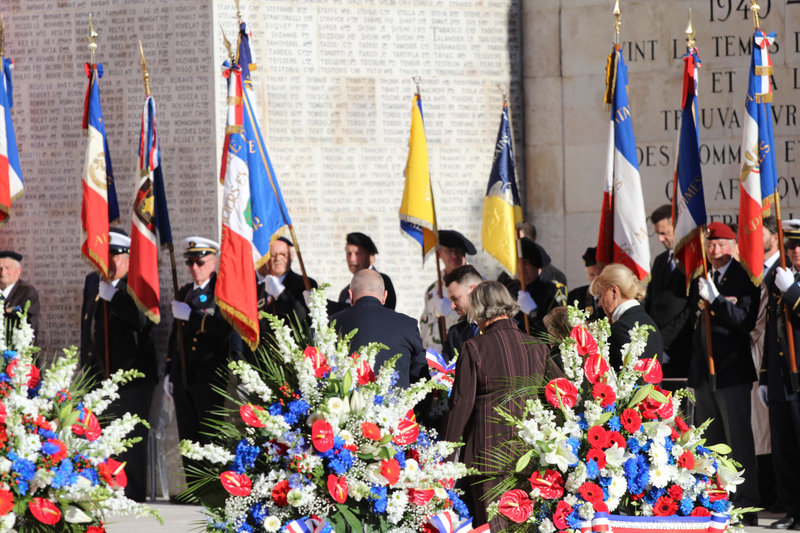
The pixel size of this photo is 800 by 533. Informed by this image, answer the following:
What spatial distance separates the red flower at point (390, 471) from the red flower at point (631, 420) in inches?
35.0

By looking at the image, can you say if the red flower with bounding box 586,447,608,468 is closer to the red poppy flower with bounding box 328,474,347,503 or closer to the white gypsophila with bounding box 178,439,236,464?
the red poppy flower with bounding box 328,474,347,503

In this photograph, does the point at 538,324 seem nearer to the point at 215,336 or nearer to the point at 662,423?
the point at 215,336

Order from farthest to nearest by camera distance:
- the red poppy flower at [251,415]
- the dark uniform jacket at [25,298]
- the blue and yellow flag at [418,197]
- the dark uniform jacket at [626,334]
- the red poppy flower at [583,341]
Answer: the dark uniform jacket at [25,298] < the blue and yellow flag at [418,197] < the dark uniform jacket at [626,334] < the red poppy flower at [583,341] < the red poppy flower at [251,415]

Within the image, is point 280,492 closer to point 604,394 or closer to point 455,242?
point 604,394

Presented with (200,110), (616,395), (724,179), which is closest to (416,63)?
(200,110)

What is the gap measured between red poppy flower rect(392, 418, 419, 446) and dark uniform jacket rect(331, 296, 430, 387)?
1.26 meters

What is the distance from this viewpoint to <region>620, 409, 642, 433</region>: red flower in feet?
16.1

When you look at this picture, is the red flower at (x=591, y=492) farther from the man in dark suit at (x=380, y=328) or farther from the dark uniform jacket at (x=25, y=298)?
the dark uniform jacket at (x=25, y=298)

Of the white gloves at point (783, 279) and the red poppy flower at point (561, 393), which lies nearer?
the red poppy flower at point (561, 393)

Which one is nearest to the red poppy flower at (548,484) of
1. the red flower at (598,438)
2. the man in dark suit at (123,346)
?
the red flower at (598,438)

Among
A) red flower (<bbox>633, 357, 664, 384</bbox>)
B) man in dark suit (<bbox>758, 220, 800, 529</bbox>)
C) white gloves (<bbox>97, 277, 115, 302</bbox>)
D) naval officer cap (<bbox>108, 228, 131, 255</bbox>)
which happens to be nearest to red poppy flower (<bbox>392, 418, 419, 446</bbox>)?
red flower (<bbox>633, 357, 664, 384</bbox>)

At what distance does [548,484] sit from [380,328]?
5.21 feet

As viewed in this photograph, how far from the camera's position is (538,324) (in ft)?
29.3

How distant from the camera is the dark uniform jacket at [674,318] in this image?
896cm
